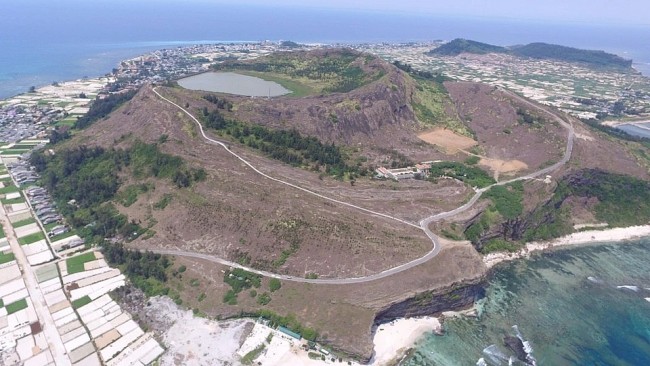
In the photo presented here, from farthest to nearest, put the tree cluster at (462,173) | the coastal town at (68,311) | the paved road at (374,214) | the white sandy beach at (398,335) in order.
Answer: the tree cluster at (462,173), the paved road at (374,214), the white sandy beach at (398,335), the coastal town at (68,311)

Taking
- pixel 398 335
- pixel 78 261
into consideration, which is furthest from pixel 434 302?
pixel 78 261

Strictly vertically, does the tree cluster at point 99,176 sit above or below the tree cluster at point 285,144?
below

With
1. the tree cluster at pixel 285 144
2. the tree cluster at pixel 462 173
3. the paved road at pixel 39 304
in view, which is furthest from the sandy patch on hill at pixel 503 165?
the paved road at pixel 39 304

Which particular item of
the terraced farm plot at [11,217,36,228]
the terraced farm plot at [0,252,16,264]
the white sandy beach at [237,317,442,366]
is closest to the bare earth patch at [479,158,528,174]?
the white sandy beach at [237,317,442,366]

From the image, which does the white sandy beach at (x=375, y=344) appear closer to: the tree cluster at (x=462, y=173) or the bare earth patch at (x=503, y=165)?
the tree cluster at (x=462, y=173)

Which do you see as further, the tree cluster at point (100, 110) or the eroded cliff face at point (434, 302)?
the tree cluster at point (100, 110)

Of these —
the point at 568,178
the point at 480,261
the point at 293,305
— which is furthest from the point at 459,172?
the point at 293,305

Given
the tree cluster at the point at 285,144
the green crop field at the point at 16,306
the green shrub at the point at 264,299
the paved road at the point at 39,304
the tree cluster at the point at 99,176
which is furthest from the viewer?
the tree cluster at the point at 285,144

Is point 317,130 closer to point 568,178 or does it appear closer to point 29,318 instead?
point 568,178
